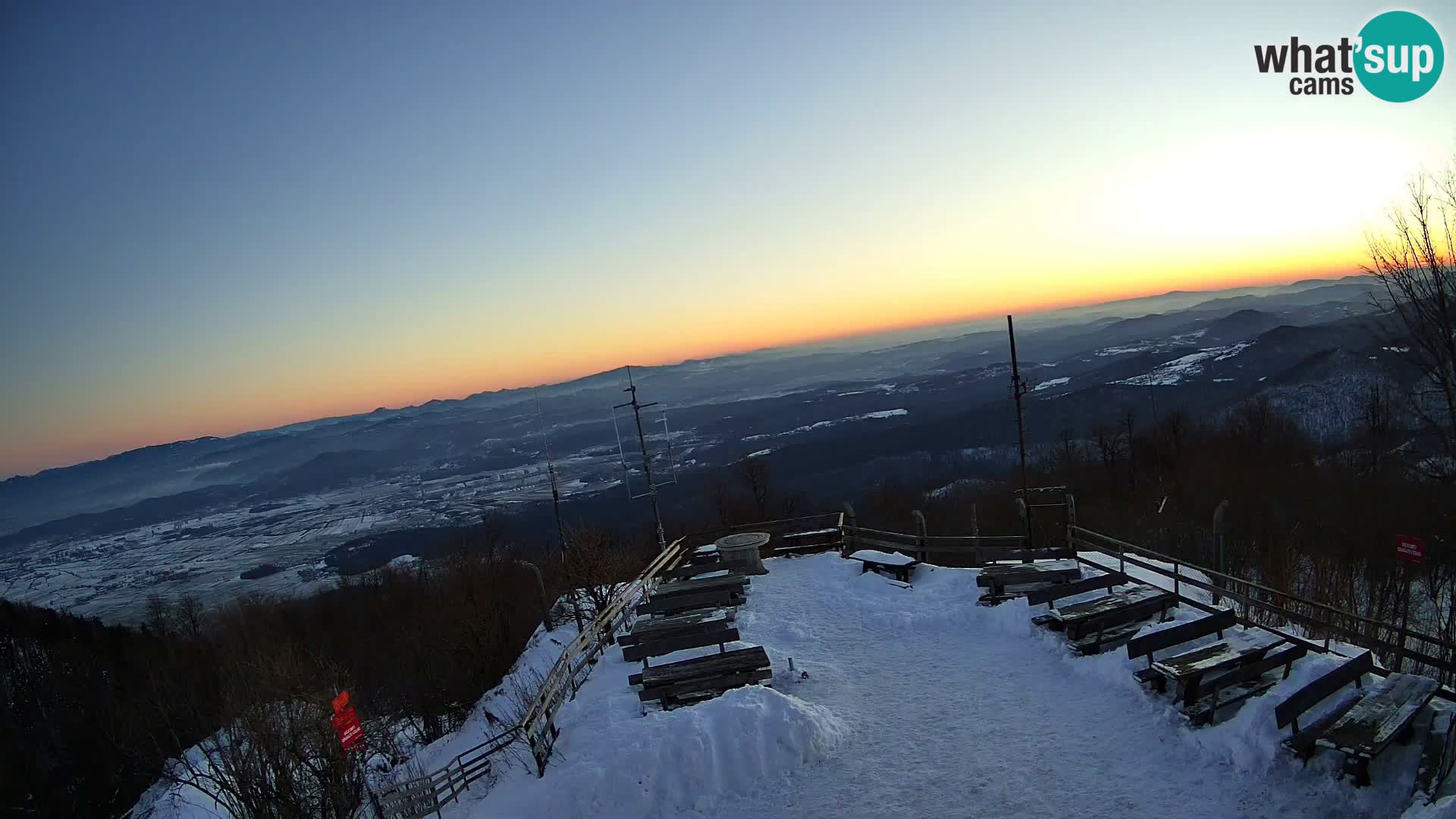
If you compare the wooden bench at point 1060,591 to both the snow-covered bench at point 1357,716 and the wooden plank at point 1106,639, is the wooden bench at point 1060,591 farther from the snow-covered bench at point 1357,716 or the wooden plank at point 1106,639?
the snow-covered bench at point 1357,716

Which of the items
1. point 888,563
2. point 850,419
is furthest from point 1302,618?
point 850,419

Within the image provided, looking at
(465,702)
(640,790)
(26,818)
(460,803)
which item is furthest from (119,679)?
(640,790)

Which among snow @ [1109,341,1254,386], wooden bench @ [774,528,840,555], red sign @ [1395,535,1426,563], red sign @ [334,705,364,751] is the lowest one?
snow @ [1109,341,1254,386]

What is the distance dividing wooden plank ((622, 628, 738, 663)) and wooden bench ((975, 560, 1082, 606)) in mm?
5521

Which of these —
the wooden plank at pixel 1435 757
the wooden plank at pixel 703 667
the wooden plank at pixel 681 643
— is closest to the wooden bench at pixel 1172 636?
the wooden plank at pixel 1435 757

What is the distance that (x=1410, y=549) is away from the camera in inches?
412

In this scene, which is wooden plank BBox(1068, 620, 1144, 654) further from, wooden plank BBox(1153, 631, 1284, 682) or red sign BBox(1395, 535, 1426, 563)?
red sign BBox(1395, 535, 1426, 563)

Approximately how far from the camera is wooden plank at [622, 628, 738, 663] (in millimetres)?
Result: 11891

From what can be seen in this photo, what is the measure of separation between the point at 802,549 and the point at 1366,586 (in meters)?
26.7

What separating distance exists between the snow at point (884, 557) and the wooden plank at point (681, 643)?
5424 mm

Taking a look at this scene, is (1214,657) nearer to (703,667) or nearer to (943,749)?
(943,749)

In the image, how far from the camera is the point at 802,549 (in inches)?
802

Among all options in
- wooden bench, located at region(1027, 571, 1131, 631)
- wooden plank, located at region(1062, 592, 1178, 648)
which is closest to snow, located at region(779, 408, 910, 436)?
wooden bench, located at region(1027, 571, 1131, 631)

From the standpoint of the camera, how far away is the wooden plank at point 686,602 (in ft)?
48.7
